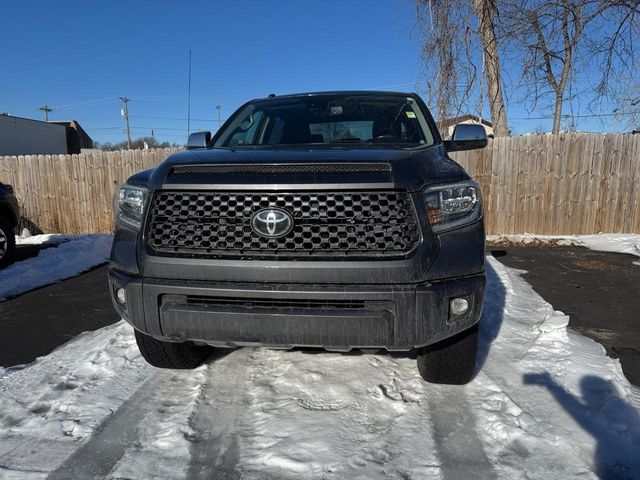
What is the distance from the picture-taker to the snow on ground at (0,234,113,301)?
5727mm

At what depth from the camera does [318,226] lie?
223 centimetres

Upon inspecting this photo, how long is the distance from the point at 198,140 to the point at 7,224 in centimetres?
511

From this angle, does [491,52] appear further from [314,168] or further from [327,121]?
[314,168]

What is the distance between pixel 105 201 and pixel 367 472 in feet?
36.4

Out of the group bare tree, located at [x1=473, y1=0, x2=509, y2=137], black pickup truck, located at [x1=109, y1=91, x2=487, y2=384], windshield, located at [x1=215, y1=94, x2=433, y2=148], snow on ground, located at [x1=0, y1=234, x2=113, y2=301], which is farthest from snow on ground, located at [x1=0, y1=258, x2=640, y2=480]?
bare tree, located at [x1=473, y1=0, x2=509, y2=137]

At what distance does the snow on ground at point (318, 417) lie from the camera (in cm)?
207

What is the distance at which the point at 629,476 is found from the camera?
1.97 m

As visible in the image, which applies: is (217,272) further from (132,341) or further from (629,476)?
(629,476)

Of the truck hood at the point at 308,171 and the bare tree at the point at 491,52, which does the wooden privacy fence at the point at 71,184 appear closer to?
the bare tree at the point at 491,52

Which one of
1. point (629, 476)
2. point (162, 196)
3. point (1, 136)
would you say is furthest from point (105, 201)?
point (1, 136)

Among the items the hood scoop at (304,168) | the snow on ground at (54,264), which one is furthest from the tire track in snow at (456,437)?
the snow on ground at (54,264)

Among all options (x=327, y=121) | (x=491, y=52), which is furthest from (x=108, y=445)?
(x=491, y=52)

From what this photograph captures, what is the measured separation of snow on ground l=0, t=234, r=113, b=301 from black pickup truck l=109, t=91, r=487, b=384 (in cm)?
392

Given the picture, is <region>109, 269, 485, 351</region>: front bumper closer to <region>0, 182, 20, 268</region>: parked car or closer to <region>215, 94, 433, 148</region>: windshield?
<region>215, 94, 433, 148</region>: windshield
